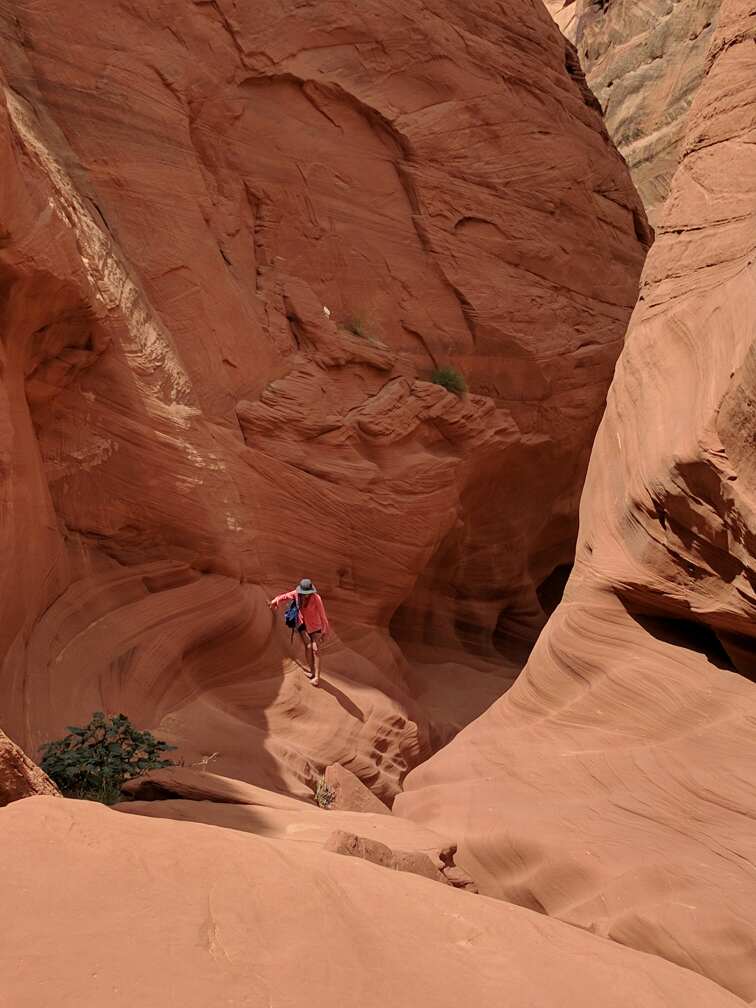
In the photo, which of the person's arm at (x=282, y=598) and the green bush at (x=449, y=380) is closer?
the person's arm at (x=282, y=598)

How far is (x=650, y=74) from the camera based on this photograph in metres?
23.0

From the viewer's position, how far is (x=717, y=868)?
5.03 metres

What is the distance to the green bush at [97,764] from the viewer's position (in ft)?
19.4

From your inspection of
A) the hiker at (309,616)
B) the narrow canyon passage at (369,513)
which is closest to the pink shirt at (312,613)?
the hiker at (309,616)

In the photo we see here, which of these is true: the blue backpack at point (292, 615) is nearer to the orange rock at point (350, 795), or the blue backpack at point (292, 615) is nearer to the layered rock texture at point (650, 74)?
the orange rock at point (350, 795)

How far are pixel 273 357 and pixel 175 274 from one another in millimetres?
1614

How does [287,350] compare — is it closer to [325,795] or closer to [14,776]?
[325,795]

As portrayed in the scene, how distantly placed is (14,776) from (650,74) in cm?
2313

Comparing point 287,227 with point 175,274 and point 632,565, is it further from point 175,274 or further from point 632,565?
point 632,565

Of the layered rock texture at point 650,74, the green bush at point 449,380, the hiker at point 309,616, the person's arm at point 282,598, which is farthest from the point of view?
the layered rock texture at point 650,74

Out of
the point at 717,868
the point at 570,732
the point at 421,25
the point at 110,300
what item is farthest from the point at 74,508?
the point at 421,25

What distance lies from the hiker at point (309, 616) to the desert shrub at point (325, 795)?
94.7 inches

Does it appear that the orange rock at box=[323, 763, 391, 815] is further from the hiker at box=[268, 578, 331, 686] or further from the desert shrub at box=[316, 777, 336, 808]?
the hiker at box=[268, 578, 331, 686]

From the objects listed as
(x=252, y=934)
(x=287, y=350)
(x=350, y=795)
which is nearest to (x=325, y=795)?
(x=350, y=795)
